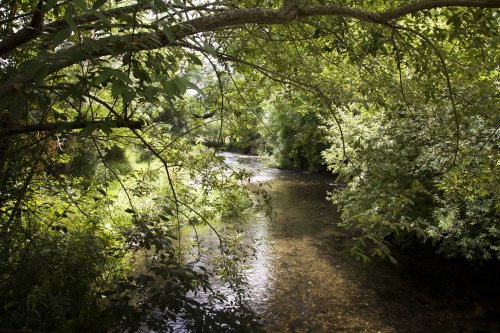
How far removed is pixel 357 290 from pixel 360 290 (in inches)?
2.6

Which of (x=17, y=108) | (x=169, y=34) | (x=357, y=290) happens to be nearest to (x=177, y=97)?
(x=17, y=108)

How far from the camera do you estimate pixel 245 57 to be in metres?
4.52

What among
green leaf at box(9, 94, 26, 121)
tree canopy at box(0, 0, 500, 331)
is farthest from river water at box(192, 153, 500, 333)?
green leaf at box(9, 94, 26, 121)

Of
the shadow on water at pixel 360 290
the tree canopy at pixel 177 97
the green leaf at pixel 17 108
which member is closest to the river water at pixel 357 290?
the shadow on water at pixel 360 290

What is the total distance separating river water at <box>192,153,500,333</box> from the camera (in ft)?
20.3

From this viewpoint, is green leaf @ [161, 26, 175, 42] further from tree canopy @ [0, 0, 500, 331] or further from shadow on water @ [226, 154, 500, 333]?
shadow on water @ [226, 154, 500, 333]

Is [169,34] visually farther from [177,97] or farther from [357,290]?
[357,290]

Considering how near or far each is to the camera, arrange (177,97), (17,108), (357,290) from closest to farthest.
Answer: (17,108)
(177,97)
(357,290)

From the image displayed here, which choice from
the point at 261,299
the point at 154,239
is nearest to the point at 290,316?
the point at 261,299

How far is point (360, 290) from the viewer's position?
7.40 meters

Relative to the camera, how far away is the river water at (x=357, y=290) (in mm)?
6191

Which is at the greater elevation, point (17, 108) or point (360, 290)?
point (17, 108)

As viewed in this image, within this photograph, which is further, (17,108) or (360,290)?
(360,290)

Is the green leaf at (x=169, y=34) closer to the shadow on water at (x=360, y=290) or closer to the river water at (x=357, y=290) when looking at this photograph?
the shadow on water at (x=360, y=290)
